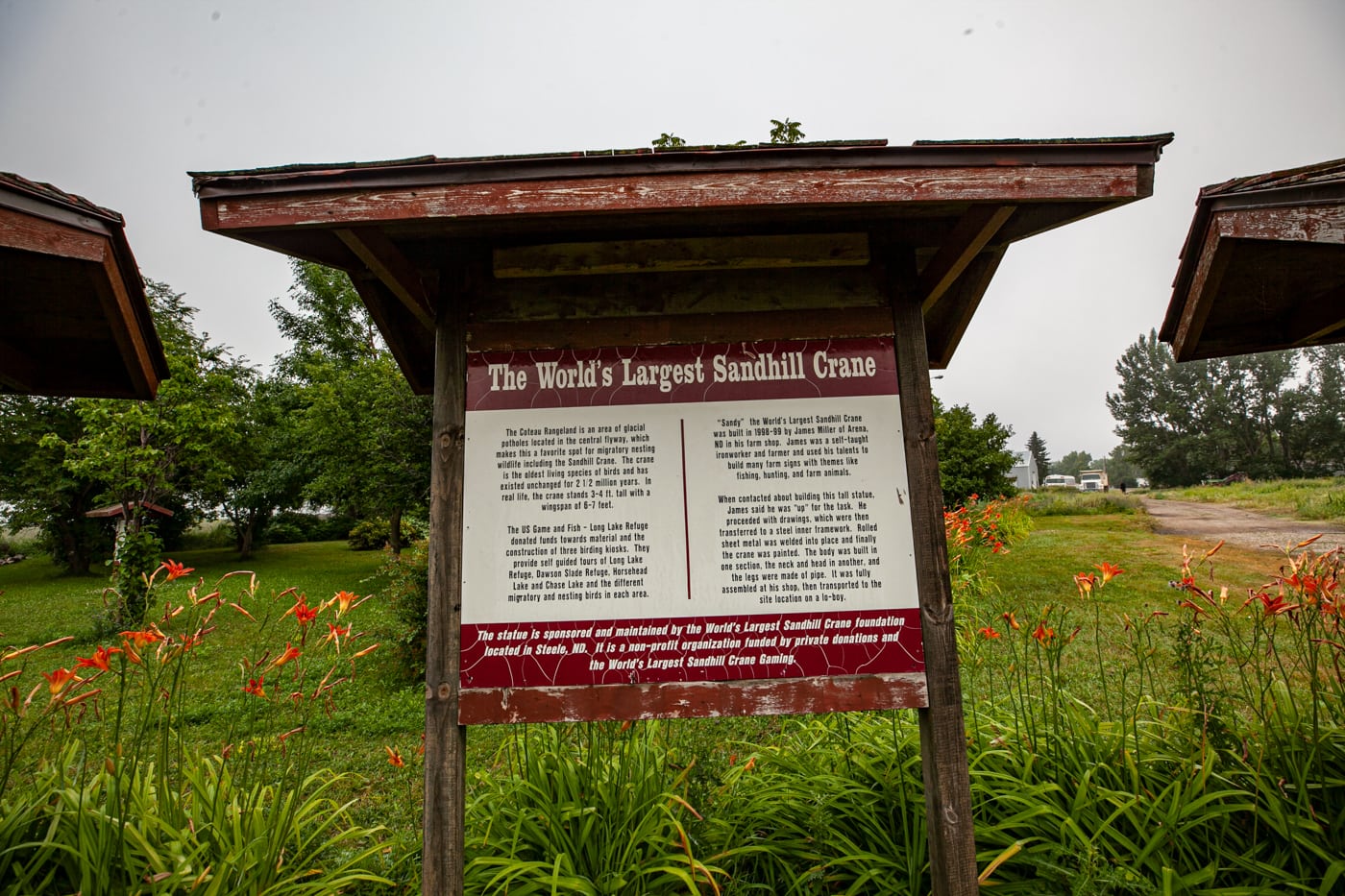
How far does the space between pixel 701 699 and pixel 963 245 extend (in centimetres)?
201

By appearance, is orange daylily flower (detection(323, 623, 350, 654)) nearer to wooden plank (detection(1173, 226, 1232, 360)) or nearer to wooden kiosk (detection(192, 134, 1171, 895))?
wooden kiosk (detection(192, 134, 1171, 895))

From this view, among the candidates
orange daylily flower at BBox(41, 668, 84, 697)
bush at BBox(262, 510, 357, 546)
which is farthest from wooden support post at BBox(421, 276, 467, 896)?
bush at BBox(262, 510, 357, 546)

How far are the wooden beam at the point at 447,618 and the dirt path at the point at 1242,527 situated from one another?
591 inches

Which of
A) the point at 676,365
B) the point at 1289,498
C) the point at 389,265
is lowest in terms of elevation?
the point at 1289,498

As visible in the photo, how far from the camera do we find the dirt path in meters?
13.5

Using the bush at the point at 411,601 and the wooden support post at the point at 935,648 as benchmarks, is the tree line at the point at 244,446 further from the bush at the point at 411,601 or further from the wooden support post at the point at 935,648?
the wooden support post at the point at 935,648

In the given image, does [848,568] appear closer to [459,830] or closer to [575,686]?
[575,686]

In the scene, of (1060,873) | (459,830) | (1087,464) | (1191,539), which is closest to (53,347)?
(459,830)

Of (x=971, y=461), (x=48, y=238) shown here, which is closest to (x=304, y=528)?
(x=971, y=461)

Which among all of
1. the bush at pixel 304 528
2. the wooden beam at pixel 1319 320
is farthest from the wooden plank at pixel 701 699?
the bush at pixel 304 528

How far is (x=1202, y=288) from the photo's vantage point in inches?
112

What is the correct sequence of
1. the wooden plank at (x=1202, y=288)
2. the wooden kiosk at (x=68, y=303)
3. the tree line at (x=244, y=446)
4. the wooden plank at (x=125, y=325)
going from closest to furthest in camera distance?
the wooden kiosk at (x=68, y=303) < the wooden plank at (x=125, y=325) < the wooden plank at (x=1202, y=288) < the tree line at (x=244, y=446)

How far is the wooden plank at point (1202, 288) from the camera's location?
2.67 m

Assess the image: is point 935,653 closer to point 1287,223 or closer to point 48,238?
point 1287,223
